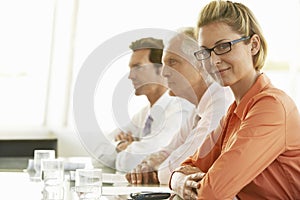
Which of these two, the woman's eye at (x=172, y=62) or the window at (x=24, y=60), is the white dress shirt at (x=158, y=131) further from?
the window at (x=24, y=60)

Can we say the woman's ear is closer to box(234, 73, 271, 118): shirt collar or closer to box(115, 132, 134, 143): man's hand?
box(234, 73, 271, 118): shirt collar

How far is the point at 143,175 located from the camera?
3.02 meters

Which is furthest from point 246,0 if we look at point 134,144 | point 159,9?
point 134,144

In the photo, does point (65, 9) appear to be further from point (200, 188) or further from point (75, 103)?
point (200, 188)

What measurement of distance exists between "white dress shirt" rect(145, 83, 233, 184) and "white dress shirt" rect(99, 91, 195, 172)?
0.06 metres

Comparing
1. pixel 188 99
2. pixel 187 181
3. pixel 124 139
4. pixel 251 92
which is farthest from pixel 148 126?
pixel 251 92

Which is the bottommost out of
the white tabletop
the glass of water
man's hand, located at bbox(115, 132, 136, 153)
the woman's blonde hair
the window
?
the glass of water

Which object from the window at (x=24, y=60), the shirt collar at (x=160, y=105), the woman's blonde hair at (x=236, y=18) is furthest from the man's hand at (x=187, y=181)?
the window at (x=24, y=60)

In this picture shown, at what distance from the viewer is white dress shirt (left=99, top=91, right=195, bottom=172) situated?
3275 millimetres

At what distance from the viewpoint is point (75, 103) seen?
4.02 m

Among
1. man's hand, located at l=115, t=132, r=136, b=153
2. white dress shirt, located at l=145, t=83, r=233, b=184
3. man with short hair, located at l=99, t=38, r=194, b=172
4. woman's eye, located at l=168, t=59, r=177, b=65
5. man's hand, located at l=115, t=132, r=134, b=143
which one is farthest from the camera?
man's hand, located at l=115, t=132, r=134, b=143

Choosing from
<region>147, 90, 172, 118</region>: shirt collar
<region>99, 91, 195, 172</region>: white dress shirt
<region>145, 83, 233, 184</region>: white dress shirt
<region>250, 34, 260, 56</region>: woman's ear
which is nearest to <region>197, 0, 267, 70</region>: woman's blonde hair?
<region>250, 34, 260, 56</region>: woman's ear

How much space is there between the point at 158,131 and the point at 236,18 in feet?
3.94

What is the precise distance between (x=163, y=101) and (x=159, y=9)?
249 cm
